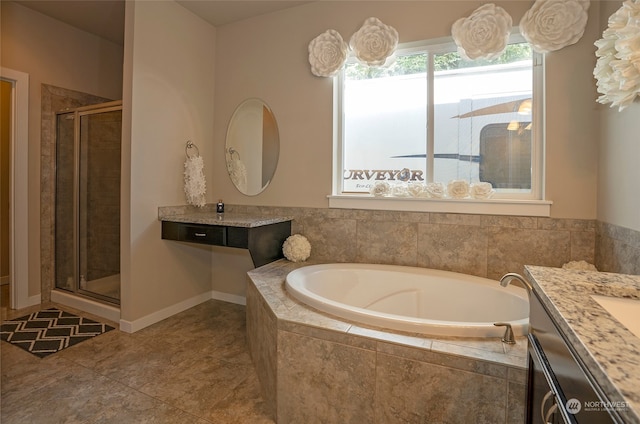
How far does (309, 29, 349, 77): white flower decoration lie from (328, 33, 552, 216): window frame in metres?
0.12

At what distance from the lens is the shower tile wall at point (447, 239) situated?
2.02 metres

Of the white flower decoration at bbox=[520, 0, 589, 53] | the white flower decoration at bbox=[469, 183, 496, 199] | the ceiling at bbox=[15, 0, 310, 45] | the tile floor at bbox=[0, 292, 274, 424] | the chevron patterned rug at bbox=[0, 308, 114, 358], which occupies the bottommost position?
the tile floor at bbox=[0, 292, 274, 424]

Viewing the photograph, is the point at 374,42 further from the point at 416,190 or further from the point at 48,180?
the point at 48,180

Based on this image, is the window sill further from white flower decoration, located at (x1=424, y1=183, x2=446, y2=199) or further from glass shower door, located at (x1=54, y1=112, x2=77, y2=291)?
glass shower door, located at (x1=54, y1=112, x2=77, y2=291)

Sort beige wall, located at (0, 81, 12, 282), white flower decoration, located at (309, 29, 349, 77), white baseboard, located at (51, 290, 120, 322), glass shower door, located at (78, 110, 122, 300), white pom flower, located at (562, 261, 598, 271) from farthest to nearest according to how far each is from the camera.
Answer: beige wall, located at (0, 81, 12, 282) → glass shower door, located at (78, 110, 122, 300) → white baseboard, located at (51, 290, 120, 322) → white flower decoration, located at (309, 29, 349, 77) → white pom flower, located at (562, 261, 598, 271)

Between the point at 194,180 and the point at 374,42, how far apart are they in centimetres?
189

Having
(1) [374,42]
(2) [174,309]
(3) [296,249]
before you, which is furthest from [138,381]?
(1) [374,42]

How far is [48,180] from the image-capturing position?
296 centimetres

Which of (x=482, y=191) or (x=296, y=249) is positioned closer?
(x=482, y=191)

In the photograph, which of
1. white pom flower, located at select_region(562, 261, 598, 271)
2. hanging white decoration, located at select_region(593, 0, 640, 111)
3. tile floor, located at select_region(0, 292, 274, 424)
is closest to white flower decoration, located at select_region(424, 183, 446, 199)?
white pom flower, located at select_region(562, 261, 598, 271)

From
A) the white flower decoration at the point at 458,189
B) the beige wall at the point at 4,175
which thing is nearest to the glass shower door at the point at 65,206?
the beige wall at the point at 4,175

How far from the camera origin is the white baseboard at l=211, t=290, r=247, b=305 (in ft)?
10.1

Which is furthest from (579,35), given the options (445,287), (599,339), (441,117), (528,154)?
(599,339)

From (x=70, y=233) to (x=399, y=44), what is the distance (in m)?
3.38
